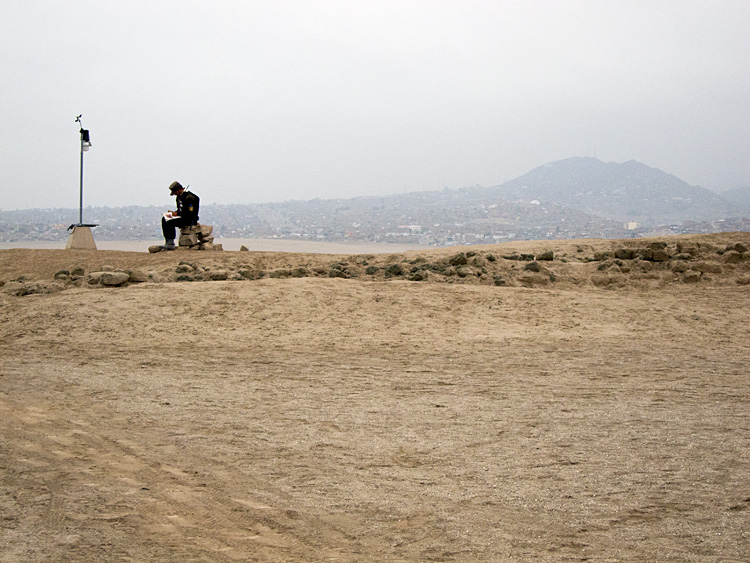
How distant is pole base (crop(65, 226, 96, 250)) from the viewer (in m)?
17.9

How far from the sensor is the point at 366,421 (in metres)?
6.42

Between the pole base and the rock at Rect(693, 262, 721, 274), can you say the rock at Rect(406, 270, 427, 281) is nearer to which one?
the rock at Rect(693, 262, 721, 274)

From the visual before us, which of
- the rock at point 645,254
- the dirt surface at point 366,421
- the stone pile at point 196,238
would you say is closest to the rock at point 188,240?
the stone pile at point 196,238

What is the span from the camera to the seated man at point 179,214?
54.4ft

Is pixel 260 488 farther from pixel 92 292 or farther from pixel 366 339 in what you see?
pixel 92 292

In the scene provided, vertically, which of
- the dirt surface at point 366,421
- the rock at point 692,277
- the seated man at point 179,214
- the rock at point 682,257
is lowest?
the dirt surface at point 366,421

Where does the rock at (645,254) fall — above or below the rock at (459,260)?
above

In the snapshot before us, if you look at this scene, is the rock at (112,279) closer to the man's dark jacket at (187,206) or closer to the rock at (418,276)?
the man's dark jacket at (187,206)

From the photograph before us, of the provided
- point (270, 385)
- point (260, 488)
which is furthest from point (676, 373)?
point (260, 488)

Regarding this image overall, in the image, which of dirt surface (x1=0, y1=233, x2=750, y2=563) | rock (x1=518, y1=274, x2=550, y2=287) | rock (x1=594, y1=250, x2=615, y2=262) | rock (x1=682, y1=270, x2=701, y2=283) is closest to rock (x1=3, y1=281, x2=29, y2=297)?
dirt surface (x1=0, y1=233, x2=750, y2=563)

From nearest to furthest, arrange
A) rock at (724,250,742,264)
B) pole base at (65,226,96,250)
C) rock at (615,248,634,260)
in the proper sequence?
rock at (724,250,742,264), rock at (615,248,634,260), pole base at (65,226,96,250)

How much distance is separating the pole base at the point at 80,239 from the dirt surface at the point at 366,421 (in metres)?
5.44

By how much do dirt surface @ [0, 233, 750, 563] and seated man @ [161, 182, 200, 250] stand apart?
393cm

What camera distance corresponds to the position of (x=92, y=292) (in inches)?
440
